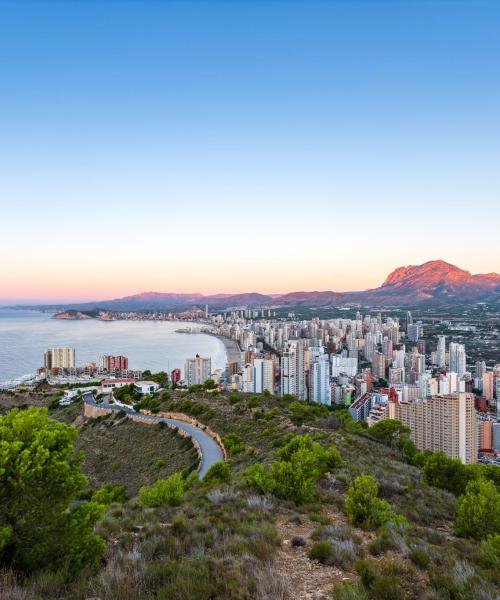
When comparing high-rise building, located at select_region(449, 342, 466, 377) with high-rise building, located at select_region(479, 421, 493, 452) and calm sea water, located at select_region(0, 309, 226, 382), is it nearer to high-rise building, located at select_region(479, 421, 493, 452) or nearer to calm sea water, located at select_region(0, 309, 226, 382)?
high-rise building, located at select_region(479, 421, 493, 452)

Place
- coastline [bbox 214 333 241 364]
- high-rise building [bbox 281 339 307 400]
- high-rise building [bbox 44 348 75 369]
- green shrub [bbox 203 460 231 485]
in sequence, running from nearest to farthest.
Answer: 1. green shrub [bbox 203 460 231 485]
2. high-rise building [bbox 281 339 307 400]
3. high-rise building [bbox 44 348 75 369]
4. coastline [bbox 214 333 241 364]

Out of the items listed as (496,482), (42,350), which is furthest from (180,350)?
(496,482)

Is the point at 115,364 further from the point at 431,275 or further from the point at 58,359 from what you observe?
the point at 431,275

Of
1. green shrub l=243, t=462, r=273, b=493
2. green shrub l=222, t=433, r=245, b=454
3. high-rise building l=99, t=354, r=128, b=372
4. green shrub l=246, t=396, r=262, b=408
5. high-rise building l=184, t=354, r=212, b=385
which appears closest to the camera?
green shrub l=243, t=462, r=273, b=493

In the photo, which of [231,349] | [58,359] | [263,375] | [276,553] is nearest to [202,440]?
[276,553]

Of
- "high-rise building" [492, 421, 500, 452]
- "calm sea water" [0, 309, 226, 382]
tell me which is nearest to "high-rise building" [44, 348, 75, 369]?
"calm sea water" [0, 309, 226, 382]

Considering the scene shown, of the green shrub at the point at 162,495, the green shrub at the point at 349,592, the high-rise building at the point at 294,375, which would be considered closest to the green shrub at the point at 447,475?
the green shrub at the point at 162,495
